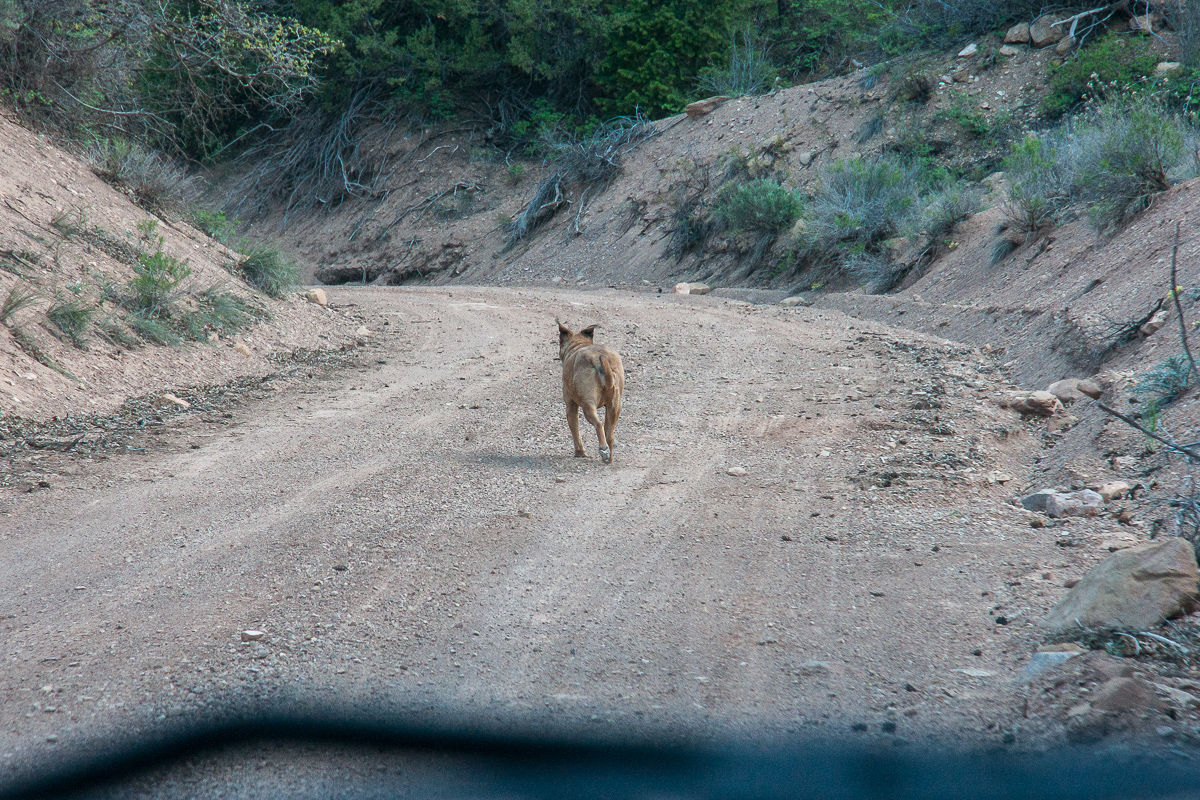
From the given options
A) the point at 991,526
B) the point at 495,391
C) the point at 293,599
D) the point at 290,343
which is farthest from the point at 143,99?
the point at 991,526

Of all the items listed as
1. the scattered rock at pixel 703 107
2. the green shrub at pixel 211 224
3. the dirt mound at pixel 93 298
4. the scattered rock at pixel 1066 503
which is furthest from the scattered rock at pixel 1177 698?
the scattered rock at pixel 703 107

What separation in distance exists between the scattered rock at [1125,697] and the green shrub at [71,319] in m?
9.38

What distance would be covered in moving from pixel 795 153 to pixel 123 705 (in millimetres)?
23677

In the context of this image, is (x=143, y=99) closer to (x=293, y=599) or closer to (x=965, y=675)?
(x=293, y=599)

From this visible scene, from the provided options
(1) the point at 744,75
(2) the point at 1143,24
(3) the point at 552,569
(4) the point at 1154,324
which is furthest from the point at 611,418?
(1) the point at 744,75

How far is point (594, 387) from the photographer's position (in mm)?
6500

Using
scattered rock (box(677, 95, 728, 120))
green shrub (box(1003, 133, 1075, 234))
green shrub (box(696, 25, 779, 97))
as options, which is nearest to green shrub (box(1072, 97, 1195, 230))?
green shrub (box(1003, 133, 1075, 234))

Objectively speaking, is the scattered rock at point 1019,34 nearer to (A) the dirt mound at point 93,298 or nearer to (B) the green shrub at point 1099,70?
(B) the green shrub at point 1099,70

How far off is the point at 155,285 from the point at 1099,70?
65.1 ft

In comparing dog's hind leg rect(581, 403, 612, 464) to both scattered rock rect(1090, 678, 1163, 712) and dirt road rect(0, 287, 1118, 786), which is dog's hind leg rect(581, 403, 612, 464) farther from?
scattered rock rect(1090, 678, 1163, 712)

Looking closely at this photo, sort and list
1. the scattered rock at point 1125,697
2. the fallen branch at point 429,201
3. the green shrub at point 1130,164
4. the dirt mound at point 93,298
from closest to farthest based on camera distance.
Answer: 1. the scattered rock at point 1125,697
2. the dirt mound at point 93,298
3. the green shrub at point 1130,164
4. the fallen branch at point 429,201

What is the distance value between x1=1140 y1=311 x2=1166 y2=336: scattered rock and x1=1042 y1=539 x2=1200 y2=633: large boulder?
553 centimetres

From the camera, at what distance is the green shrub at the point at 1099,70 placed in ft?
63.1

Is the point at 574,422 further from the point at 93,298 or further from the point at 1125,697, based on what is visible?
the point at 93,298
